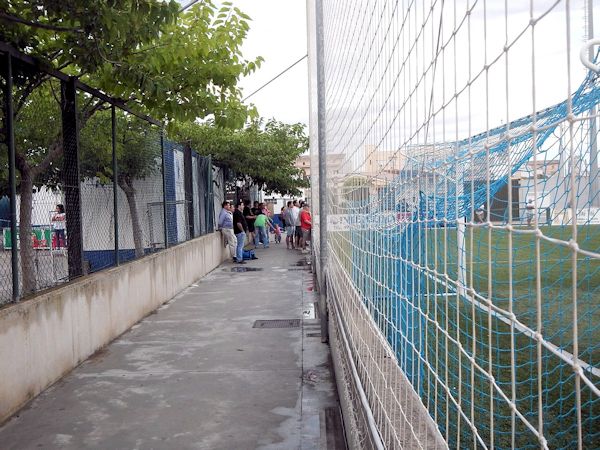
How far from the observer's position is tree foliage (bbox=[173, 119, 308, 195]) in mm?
20781

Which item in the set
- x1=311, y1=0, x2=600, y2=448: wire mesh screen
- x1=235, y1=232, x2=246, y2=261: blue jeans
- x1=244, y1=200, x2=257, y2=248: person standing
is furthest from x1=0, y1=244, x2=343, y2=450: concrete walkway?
x1=244, y1=200, x2=257, y2=248: person standing

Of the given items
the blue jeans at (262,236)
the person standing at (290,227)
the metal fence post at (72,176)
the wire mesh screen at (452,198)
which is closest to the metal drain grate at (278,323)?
the metal fence post at (72,176)

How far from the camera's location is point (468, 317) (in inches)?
135

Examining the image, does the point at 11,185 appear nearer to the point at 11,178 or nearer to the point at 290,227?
the point at 11,178

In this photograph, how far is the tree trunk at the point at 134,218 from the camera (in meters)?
9.62

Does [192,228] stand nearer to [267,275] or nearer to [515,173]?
[267,275]

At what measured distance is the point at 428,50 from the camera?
7.33 ft

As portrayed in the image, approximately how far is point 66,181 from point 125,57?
4.55ft

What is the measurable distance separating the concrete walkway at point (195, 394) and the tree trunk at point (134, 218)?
1.13 meters

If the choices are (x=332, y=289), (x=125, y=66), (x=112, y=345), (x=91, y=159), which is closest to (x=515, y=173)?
(x=332, y=289)

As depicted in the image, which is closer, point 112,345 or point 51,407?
point 51,407

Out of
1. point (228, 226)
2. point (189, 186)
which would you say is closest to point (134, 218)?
point (189, 186)

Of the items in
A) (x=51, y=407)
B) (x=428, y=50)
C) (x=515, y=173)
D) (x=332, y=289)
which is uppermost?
(x=428, y=50)

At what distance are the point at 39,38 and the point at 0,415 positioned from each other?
4.15 metres
